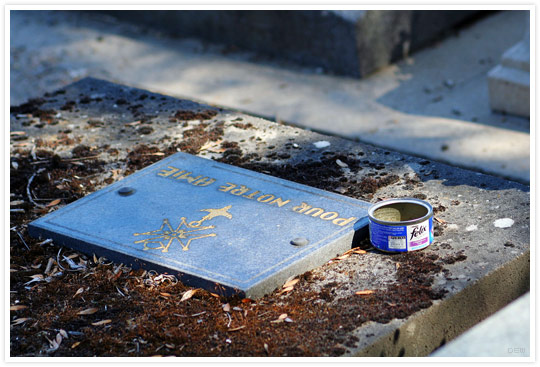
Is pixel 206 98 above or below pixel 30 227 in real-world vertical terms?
below

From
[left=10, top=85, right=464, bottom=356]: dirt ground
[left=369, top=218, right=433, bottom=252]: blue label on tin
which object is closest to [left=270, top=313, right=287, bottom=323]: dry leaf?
[left=10, top=85, right=464, bottom=356]: dirt ground

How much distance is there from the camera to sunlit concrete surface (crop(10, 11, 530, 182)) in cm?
594

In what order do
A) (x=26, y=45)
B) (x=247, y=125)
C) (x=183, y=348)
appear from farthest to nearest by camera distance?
1. (x=26, y=45)
2. (x=247, y=125)
3. (x=183, y=348)

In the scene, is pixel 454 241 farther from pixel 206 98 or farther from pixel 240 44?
pixel 240 44

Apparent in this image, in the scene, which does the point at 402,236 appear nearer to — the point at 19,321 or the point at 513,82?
the point at 19,321

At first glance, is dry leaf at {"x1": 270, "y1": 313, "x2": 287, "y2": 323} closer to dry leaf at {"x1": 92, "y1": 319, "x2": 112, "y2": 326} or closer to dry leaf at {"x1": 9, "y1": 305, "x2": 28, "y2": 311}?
dry leaf at {"x1": 92, "y1": 319, "x2": 112, "y2": 326}

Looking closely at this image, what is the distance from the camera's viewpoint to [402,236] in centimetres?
328

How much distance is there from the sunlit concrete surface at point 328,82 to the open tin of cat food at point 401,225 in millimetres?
2154

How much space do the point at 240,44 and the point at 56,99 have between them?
2.87m

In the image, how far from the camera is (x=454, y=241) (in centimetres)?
339

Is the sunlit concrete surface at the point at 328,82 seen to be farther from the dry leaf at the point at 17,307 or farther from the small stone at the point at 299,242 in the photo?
the dry leaf at the point at 17,307

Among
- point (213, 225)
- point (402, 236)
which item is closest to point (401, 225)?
point (402, 236)
